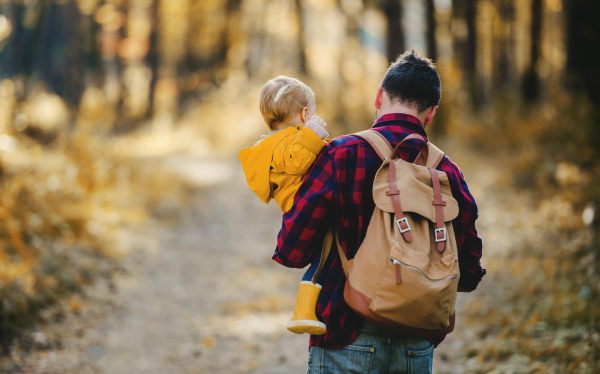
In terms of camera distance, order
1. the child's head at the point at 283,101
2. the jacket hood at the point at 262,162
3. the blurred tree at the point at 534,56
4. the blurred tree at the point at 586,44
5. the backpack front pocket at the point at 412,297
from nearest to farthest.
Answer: the backpack front pocket at the point at 412,297, the jacket hood at the point at 262,162, the child's head at the point at 283,101, the blurred tree at the point at 586,44, the blurred tree at the point at 534,56

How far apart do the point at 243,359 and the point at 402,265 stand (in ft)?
11.6

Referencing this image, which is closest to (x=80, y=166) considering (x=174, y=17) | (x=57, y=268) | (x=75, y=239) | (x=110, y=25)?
(x=75, y=239)

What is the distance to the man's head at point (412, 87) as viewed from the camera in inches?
77.9

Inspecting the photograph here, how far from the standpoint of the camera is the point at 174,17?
81.9 ft

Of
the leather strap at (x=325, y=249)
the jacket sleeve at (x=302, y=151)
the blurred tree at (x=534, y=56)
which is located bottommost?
the leather strap at (x=325, y=249)

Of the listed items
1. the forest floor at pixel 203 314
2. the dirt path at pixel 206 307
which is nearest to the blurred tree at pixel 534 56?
the forest floor at pixel 203 314

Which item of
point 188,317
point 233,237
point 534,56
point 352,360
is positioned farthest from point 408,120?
point 534,56

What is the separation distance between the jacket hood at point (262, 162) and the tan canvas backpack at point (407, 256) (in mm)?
493

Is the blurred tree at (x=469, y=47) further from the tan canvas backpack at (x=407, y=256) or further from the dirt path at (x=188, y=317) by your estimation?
the tan canvas backpack at (x=407, y=256)

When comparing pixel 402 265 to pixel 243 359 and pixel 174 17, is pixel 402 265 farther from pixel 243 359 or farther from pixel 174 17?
pixel 174 17

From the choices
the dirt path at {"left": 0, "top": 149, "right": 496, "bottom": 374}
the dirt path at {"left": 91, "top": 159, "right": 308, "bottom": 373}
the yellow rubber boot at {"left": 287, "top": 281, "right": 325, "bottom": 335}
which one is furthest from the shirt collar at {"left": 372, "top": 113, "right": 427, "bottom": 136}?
the dirt path at {"left": 91, "top": 159, "right": 308, "bottom": 373}

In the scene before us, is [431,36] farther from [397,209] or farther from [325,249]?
[397,209]

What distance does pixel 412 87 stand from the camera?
1.99 m

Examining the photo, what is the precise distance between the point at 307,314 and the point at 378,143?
79 cm
